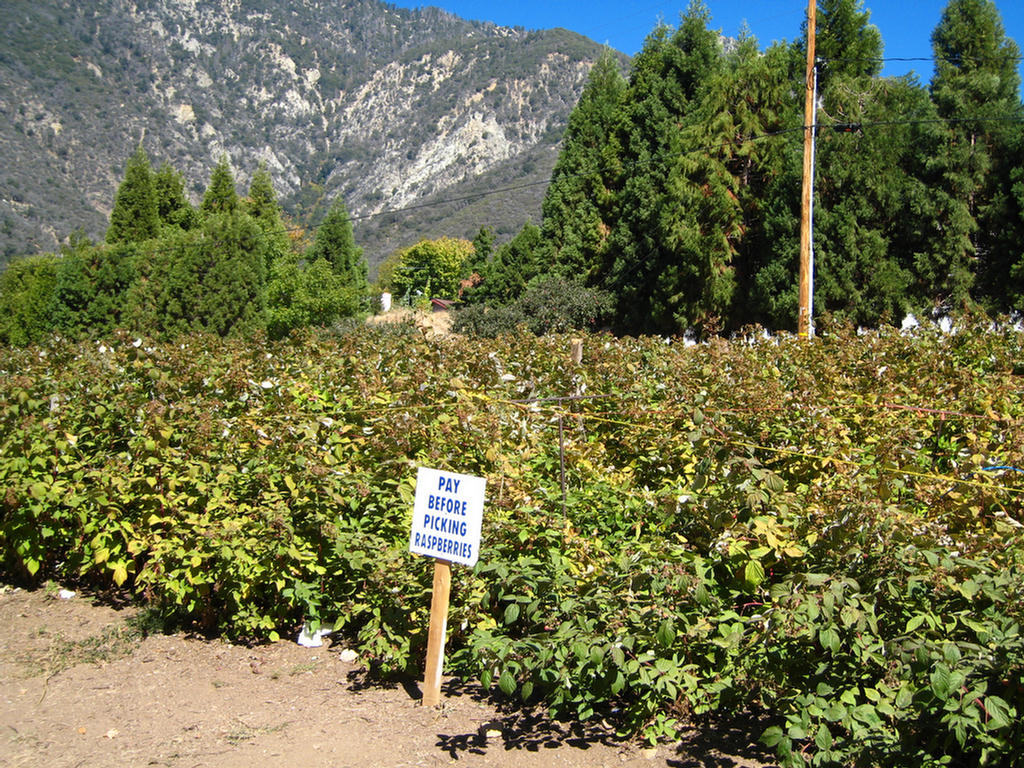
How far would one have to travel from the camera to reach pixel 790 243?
55.9ft

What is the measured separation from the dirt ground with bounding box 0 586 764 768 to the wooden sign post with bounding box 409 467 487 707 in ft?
0.98

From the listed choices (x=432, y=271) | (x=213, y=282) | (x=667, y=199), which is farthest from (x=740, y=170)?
(x=432, y=271)

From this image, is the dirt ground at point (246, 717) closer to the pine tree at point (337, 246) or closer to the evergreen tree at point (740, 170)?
the evergreen tree at point (740, 170)

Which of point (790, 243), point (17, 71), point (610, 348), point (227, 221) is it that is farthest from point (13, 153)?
point (610, 348)

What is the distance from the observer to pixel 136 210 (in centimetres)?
2878

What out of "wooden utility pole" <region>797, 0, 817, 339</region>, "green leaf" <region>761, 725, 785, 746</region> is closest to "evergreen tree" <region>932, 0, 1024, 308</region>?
"wooden utility pole" <region>797, 0, 817, 339</region>

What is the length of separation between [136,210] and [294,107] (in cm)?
12349

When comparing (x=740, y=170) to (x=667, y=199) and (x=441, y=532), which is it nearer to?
(x=667, y=199)

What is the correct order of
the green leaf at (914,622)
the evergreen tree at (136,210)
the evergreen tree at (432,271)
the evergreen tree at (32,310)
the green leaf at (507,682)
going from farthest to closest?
the evergreen tree at (432,271), the evergreen tree at (136,210), the evergreen tree at (32,310), the green leaf at (507,682), the green leaf at (914,622)

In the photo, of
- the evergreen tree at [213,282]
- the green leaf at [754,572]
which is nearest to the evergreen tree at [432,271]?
the evergreen tree at [213,282]

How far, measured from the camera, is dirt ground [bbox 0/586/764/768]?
11.5ft

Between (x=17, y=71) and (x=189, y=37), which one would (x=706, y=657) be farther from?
(x=189, y=37)

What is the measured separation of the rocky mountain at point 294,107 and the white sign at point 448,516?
65.4 meters

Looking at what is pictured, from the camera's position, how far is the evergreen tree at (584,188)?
25.2m
